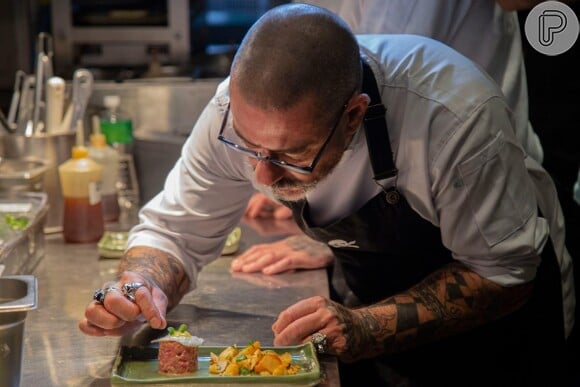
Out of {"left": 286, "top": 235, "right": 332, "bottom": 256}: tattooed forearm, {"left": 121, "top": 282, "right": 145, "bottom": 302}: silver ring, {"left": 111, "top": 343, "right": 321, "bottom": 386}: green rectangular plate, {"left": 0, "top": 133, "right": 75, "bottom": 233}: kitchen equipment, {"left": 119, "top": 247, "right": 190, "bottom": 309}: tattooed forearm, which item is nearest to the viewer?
{"left": 111, "top": 343, "right": 321, "bottom": 386}: green rectangular plate

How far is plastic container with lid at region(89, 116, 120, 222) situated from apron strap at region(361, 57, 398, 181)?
4.31ft

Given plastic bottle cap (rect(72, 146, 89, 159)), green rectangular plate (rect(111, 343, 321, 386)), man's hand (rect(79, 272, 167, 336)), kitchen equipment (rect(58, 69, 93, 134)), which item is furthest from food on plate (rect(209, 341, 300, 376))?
kitchen equipment (rect(58, 69, 93, 134))

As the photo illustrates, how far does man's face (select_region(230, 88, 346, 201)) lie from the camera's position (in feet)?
6.00

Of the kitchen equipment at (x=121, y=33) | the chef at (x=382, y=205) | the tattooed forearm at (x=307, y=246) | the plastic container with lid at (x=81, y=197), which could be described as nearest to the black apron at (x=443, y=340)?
the chef at (x=382, y=205)

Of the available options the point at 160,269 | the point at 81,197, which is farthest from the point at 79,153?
the point at 160,269

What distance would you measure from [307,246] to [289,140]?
0.88m

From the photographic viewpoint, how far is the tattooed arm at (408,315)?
76.2 inches

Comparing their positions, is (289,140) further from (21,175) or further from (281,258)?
(21,175)

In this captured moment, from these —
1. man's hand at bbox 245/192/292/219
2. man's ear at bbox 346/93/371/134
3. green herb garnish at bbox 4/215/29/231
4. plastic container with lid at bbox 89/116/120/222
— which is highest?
man's ear at bbox 346/93/371/134

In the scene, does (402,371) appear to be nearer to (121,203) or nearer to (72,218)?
(72,218)

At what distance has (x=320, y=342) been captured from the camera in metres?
1.92
